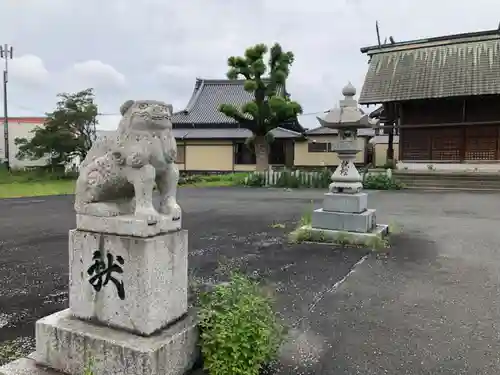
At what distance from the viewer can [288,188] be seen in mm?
18297

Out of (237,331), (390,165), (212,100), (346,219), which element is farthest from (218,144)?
(237,331)

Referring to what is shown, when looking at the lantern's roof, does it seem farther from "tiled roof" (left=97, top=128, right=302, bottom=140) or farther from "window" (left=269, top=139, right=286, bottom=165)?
"window" (left=269, top=139, right=286, bottom=165)

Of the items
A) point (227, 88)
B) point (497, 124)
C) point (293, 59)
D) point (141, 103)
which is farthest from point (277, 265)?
point (227, 88)

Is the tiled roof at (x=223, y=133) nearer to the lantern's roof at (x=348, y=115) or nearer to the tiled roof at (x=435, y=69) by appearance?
the tiled roof at (x=435, y=69)

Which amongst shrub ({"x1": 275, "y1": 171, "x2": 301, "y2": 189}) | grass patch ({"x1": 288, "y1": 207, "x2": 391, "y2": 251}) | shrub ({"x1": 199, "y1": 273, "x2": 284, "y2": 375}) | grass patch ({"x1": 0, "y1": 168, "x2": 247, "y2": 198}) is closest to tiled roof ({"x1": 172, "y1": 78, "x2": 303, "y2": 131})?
grass patch ({"x1": 0, "y1": 168, "x2": 247, "y2": 198})

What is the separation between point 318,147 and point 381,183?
32.1ft

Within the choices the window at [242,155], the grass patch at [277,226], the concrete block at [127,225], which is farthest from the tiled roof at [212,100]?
the concrete block at [127,225]

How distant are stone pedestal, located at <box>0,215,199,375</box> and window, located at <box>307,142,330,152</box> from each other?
24669 mm

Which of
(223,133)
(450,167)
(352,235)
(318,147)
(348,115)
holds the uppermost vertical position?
(223,133)

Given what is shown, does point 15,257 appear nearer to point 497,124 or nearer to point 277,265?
point 277,265

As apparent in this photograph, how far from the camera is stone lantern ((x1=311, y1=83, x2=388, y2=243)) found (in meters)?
6.20

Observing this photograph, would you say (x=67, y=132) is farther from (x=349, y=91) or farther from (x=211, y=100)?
(x=349, y=91)

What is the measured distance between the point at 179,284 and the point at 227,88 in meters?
30.8

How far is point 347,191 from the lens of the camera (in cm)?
640
